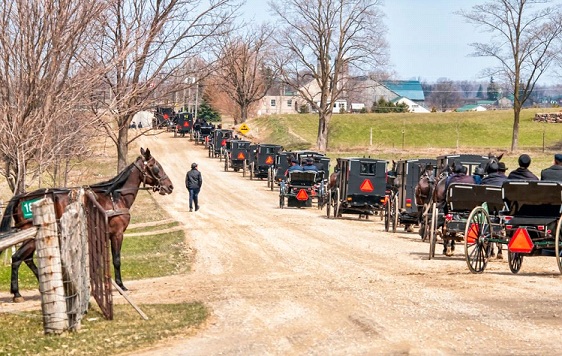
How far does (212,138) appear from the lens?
6900cm

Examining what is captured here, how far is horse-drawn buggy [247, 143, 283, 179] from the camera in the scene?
50594 mm

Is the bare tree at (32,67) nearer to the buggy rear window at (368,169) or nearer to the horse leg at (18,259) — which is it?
the horse leg at (18,259)

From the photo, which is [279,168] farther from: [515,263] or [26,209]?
[26,209]

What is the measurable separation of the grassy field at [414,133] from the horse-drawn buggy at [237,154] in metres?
11.4

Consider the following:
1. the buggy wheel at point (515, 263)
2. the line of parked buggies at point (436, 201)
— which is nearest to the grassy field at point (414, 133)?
the line of parked buggies at point (436, 201)

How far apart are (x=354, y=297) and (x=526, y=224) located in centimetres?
374

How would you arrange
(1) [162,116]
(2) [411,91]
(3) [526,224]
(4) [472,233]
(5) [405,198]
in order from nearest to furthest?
(3) [526,224], (4) [472,233], (5) [405,198], (1) [162,116], (2) [411,91]

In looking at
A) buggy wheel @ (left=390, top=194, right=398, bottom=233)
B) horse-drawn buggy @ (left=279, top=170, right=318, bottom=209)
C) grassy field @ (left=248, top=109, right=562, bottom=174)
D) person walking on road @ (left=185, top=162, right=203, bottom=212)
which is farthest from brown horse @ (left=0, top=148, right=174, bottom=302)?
grassy field @ (left=248, top=109, right=562, bottom=174)

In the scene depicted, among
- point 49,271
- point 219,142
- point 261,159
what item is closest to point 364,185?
point 49,271

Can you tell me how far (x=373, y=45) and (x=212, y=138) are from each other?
45.3 feet

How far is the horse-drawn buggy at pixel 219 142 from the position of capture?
65.3 metres

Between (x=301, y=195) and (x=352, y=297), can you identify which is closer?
(x=352, y=297)

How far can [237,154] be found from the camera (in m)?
57.2

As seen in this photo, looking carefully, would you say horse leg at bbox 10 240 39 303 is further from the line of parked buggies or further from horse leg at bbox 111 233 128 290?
the line of parked buggies
